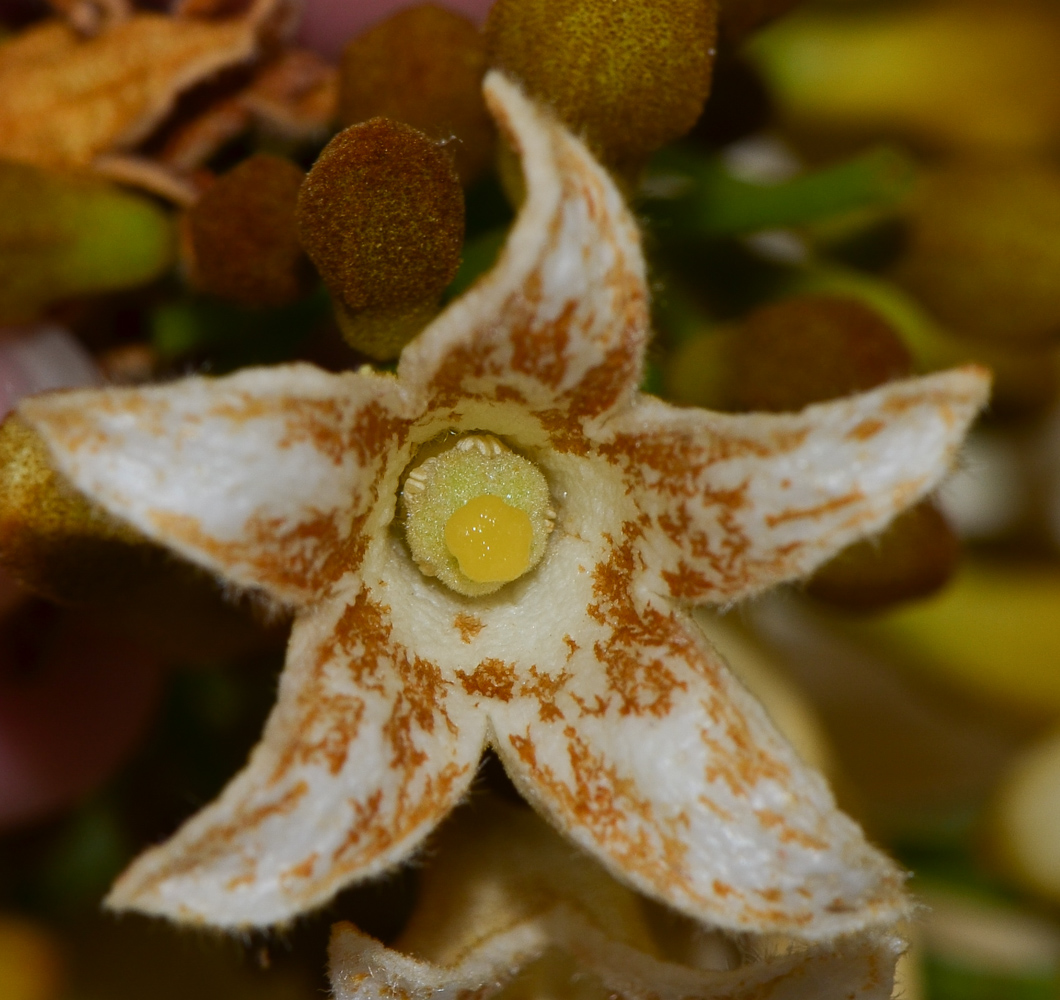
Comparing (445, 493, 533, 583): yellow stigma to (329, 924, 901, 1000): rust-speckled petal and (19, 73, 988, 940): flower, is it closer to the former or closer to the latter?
(19, 73, 988, 940): flower

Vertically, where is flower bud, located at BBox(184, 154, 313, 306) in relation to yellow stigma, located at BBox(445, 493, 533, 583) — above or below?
above

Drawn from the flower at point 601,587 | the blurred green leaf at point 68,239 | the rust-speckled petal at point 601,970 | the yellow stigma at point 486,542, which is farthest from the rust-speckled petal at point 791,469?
the blurred green leaf at point 68,239

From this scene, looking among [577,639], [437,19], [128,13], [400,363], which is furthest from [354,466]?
[128,13]

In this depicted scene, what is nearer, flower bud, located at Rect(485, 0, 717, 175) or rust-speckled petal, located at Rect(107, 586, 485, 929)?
rust-speckled petal, located at Rect(107, 586, 485, 929)

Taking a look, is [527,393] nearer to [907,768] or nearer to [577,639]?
[577,639]

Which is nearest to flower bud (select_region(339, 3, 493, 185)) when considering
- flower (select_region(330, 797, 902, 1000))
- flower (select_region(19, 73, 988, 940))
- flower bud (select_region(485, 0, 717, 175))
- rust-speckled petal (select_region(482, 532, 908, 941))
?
flower bud (select_region(485, 0, 717, 175))
